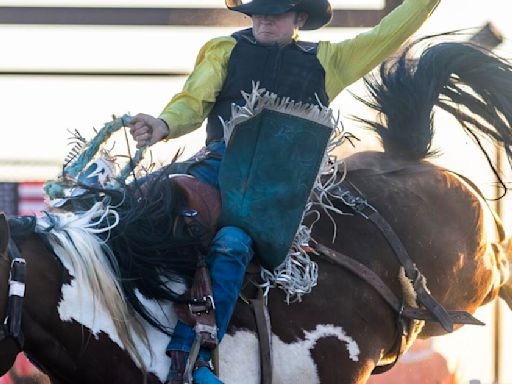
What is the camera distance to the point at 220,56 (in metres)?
4.64

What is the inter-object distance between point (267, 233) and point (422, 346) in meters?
3.19

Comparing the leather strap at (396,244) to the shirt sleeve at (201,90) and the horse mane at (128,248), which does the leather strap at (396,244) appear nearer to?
the shirt sleeve at (201,90)

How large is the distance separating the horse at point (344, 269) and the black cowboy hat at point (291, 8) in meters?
0.62

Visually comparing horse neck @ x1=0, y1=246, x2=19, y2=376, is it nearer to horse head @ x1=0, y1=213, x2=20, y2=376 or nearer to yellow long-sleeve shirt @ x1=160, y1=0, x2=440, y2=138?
horse head @ x1=0, y1=213, x2=20, y2=376

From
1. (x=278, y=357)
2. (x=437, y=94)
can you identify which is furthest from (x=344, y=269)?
(x=437, y=94)

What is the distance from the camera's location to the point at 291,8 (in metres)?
4.56

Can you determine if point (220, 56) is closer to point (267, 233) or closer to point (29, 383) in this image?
point (267, 233)

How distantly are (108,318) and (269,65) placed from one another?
1.13 meters

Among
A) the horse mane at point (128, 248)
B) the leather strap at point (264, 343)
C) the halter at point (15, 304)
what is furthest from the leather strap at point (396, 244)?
the halter at point (15, 304)

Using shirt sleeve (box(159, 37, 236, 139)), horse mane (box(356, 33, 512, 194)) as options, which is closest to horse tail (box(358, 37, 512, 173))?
horse mane (box(356, 33, 512, 194))

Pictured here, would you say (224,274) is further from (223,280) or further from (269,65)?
(269,65)

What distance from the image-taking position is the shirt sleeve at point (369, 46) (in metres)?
4.71

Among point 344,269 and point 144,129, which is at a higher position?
point 144,129

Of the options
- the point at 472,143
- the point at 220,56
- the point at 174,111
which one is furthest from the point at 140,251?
the point at 472,143
